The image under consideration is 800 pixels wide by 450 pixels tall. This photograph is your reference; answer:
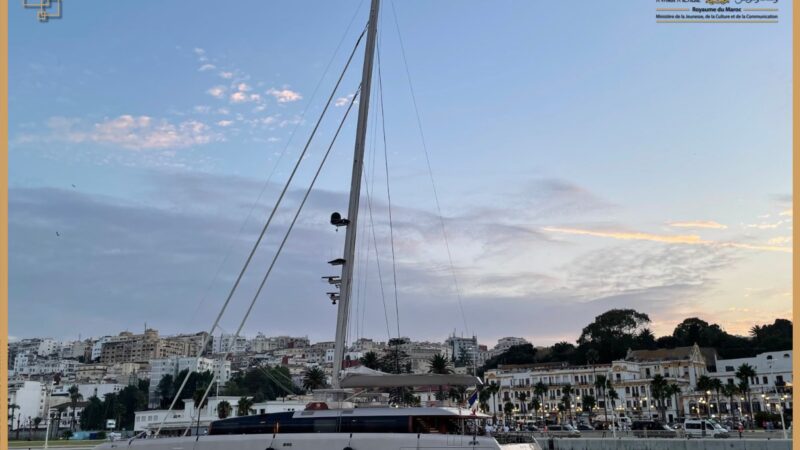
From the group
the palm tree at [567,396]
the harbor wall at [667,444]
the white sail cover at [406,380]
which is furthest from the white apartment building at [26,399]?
the white sail cover at [406,380]

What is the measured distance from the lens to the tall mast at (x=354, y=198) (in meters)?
19.7

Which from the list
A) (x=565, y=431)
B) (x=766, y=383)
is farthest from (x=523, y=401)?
(x=565, y=431)

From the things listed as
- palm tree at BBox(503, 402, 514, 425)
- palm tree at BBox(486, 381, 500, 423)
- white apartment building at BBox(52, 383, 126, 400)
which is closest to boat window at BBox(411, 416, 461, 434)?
palm tree at BBox(503, 402, 514, 425)

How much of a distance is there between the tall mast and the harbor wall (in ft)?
56.4

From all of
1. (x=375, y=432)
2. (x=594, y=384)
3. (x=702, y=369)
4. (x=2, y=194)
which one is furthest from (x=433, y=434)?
(x=702, y=369)

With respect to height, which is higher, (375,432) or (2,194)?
(2,194)

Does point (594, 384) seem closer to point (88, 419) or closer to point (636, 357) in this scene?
point (636, 357)

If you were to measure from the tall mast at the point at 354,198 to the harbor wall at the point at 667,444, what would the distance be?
17.2m

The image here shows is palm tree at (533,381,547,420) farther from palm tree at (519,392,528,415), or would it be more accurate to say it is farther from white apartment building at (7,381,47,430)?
white apartment building at (7,381,47,430)

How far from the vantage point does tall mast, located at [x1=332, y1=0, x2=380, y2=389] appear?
19656 millimetres

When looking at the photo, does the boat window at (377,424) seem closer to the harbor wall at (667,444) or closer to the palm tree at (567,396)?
the harbor wall at (667,444)

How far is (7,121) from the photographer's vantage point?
1466 cm

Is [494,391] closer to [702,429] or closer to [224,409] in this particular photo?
[224,409]

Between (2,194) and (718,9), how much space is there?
20.1 m
